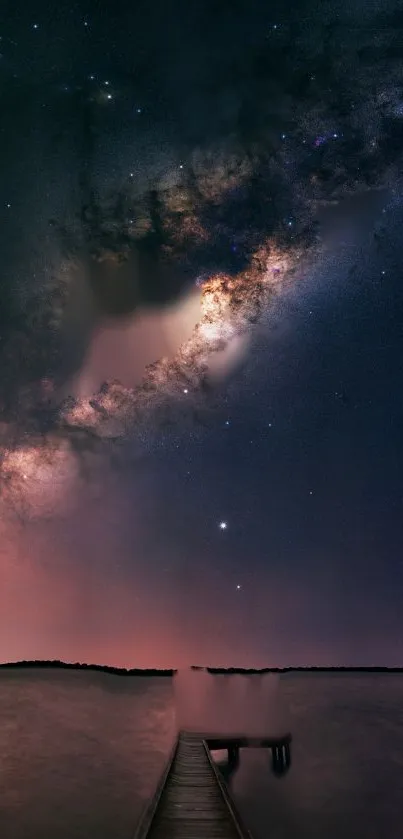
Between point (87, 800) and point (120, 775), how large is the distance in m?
9.39

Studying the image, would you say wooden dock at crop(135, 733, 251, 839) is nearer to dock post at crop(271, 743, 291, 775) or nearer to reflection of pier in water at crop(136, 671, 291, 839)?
reflection of pier in water at crop(136, 671, 291, 839)

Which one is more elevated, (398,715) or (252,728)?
(252,728)

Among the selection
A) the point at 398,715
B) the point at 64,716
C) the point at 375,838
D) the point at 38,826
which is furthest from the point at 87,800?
the point at 398,715

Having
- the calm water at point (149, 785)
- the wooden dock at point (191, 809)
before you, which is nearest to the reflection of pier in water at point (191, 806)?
the wooden dock at point (191, 809)

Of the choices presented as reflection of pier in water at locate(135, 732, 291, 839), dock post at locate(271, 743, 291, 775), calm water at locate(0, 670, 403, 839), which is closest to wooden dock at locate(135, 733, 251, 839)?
reflection of pier in water at locate(135, 732, 291, 839)

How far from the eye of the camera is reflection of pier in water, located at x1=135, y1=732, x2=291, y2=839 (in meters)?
11.3

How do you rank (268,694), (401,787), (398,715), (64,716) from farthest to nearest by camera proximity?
1. (398,715)
2. (64,716)
3. (268,694)
4. (401,787)

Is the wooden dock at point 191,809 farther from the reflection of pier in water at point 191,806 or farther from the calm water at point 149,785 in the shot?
the calm water at point 149,785

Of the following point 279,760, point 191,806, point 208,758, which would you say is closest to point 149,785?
point 279,760

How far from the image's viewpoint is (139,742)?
63.9 m

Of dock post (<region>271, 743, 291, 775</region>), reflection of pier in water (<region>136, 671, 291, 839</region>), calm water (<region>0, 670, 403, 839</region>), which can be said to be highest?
reflection of pier in water (<region>136, 671, 291, 839</region>)

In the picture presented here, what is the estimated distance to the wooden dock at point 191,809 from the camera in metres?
11.3

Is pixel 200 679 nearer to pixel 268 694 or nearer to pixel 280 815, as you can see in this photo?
pixel 268 694

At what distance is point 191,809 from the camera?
13266 millimetres
